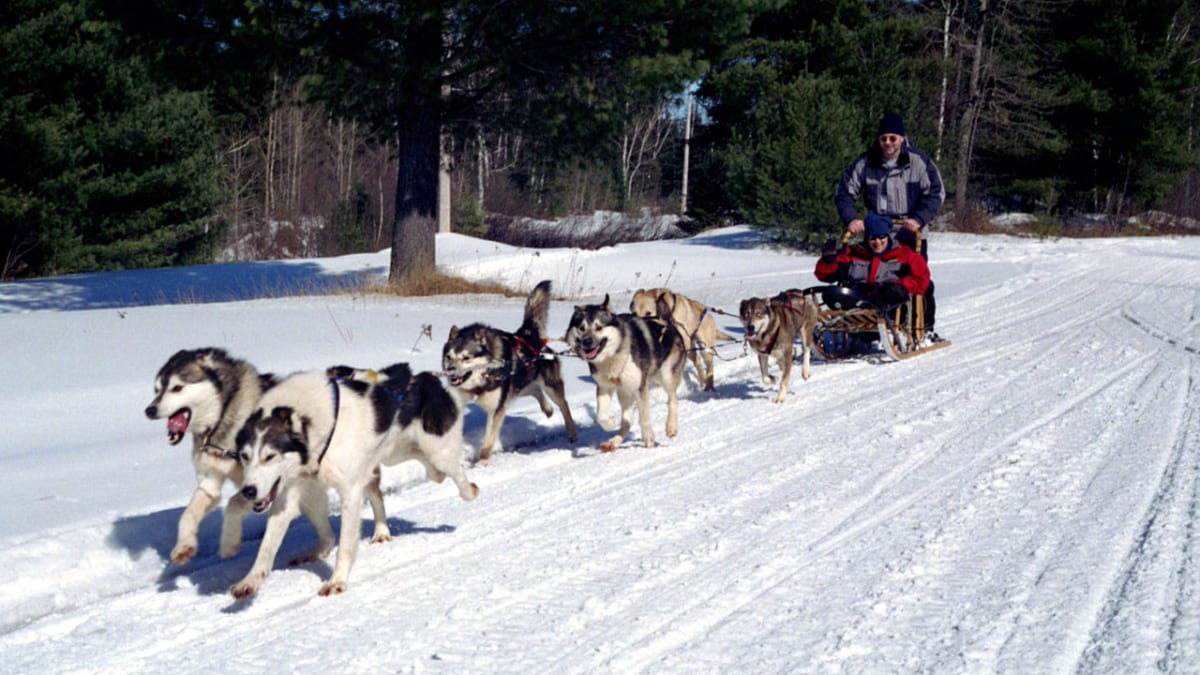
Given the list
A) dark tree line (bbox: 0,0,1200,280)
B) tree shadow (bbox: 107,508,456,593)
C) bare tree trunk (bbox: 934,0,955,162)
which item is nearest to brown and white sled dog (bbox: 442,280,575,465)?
tree shadow (bbox: 107,508,456,593)

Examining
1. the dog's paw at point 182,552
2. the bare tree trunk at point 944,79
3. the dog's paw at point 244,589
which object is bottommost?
the dog's paw at point 244,589

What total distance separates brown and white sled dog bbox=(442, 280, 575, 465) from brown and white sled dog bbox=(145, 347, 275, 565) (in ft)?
5.05

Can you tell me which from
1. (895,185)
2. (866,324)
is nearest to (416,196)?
(895,185)

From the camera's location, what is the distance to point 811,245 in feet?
79.4

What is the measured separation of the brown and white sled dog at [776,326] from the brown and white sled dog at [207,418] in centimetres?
475

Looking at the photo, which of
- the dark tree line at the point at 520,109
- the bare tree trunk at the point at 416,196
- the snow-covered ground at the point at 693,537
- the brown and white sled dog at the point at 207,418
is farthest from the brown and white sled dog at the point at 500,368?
the bare tree trunk at the point at 416,196

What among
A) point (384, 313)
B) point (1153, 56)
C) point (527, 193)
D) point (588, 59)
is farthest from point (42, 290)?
Result: point (1153, 56)

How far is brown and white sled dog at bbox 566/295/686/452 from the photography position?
6.45 metres

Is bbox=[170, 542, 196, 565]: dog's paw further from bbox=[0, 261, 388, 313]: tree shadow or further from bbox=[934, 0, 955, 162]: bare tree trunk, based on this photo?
bbox=[934, 0, 955, 162]: bare tree trunk

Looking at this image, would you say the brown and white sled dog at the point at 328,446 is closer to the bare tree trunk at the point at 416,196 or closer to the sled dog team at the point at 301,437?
the sled dog team at the point at 301,437

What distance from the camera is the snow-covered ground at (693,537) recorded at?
11.0 feet

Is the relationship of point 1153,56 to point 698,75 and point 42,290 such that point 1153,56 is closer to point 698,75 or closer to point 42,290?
point 698,75

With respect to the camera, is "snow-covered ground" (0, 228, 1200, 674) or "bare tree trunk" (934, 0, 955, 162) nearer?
"snow-covered ground" (0, 228, 1200, 674)

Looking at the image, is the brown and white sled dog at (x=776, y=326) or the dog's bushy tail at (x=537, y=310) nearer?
the dog's bushy tail at (x=537, y=310)
